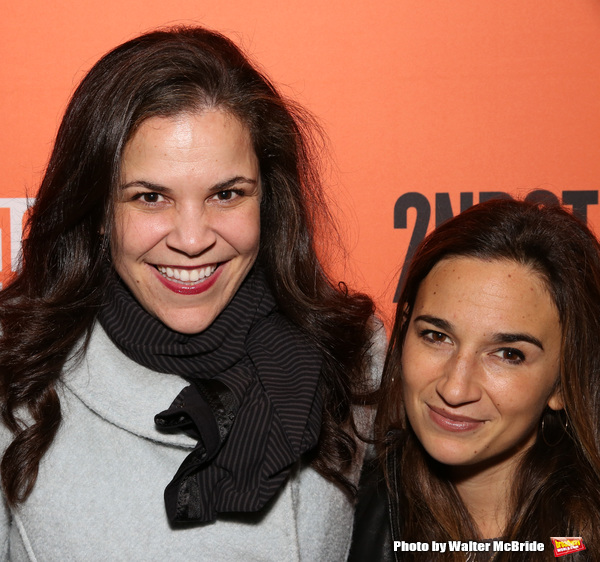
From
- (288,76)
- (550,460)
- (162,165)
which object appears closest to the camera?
(162,165)

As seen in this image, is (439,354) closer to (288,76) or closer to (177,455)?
(177,455)

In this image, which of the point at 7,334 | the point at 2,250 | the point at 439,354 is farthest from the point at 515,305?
Answer: the point at 2,250

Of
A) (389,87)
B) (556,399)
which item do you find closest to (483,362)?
(556,399)

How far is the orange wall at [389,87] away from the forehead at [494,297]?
2.04 feet

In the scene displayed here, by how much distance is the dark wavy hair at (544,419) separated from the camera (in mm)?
1606

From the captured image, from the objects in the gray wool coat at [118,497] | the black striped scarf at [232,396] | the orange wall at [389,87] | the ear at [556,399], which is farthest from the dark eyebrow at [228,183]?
the ear at [556,399]

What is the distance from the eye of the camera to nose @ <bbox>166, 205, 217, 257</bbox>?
1.50 m

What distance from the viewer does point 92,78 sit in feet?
5.15

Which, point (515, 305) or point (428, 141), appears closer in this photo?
point (515, 305)

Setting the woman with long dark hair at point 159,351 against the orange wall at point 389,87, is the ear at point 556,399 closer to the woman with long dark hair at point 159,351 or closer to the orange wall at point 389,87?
the woman with long dark hair at point 159,351

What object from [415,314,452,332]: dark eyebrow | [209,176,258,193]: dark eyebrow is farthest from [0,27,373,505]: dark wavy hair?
[415,314,452,332]: dark eyebrow

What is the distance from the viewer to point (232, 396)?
158 centimetres

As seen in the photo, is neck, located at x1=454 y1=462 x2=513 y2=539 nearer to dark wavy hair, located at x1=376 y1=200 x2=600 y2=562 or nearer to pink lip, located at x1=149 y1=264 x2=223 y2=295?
dark wavy hair, located at x1=376 y1=200 x2=600 y2=562

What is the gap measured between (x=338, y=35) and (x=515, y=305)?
3.36 feet
